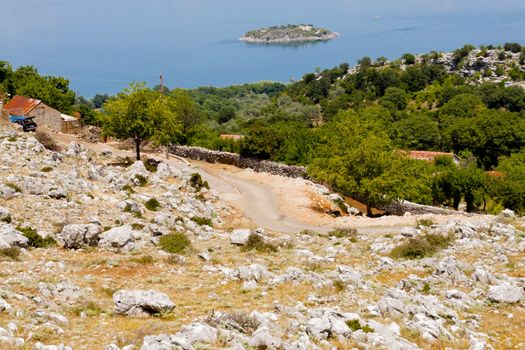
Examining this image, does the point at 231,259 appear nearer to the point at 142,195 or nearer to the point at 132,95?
the point at 142,195

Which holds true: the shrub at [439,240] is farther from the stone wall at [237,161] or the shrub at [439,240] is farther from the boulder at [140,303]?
the stone wall at [237,161]

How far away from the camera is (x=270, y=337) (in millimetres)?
14734

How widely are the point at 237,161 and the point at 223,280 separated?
143 ft

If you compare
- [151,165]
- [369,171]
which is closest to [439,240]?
[369,171]

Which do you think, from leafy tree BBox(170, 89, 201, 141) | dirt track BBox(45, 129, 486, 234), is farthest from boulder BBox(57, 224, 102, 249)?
leafy tree BBox(170, 89, 201, 141)

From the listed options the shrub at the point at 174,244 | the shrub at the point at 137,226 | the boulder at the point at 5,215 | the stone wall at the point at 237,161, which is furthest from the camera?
the stone wall at the point at 237,161

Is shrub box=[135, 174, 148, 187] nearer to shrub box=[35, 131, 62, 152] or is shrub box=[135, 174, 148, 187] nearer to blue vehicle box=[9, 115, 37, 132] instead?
shrub box=[35, 131, 62, 152]

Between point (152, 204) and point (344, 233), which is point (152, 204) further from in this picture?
point (344, 233)

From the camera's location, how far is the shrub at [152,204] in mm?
35219

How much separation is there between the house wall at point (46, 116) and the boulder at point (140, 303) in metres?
49.8

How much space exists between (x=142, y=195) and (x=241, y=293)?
755 inches

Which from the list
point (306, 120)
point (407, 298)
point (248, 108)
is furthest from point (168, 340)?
point (248, 108)

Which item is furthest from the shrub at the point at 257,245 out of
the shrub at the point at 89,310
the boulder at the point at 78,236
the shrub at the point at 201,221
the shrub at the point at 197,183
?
the shrub at the point at 197,183

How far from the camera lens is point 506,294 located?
67.7 feet
